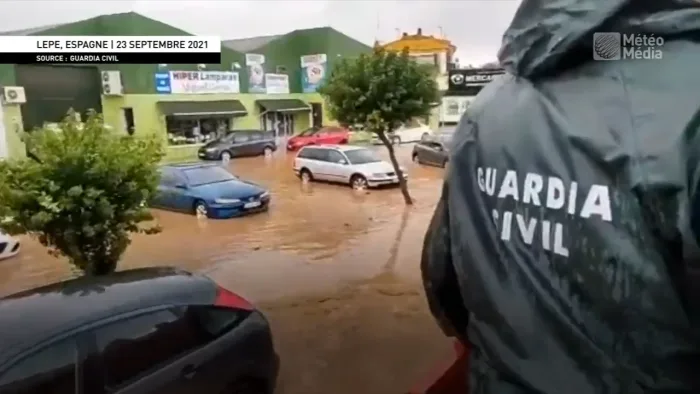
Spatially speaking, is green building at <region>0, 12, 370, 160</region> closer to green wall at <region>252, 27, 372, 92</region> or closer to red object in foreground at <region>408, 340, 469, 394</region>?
green wall at <region>252, 27, 372, 92</region>

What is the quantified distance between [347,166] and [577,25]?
12.1 meters

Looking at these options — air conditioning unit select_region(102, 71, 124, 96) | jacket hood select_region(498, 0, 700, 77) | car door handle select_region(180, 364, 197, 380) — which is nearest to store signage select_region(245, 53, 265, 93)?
air conditioning unit select_region(102, 71, 124, 96)

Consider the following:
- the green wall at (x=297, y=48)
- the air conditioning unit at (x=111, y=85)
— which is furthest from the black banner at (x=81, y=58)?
the green wall at (x=297, y=48)

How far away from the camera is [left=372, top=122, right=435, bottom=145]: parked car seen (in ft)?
38.1

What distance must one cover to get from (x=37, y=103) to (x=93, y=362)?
10.4 metres

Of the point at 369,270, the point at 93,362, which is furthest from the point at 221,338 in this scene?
the point at 369,270

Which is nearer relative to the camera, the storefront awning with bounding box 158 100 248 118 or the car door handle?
the car door handle

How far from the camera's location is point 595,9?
78 cm

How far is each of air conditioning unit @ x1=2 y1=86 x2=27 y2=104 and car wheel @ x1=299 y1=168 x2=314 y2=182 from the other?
577cm

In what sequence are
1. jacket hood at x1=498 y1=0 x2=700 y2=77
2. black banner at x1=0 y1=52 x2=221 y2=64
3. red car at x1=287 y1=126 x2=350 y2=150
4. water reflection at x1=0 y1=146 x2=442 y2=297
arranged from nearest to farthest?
jacket hood at x1=498 y1=0 x2=700 y2=77 < black banner at x1=0 y1=52 x2=221 y2=64 < water reflection at x1=0 y1=146 x2=442 y2=297 < red car at x1=287 y1=126 x2=350 y2=150

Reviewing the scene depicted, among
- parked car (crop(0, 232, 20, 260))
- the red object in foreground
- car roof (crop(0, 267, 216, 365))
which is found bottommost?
parked car (crop(0, 232, 20, 260))

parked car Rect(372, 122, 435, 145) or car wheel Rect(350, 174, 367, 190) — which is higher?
parked car Rect(372, 122, 435, 145)

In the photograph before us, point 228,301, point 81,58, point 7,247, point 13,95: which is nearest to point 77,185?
point 81,58

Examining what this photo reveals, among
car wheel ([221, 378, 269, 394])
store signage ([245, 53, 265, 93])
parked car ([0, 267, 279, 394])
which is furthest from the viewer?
store signage ([245, 53, 265, 93])
